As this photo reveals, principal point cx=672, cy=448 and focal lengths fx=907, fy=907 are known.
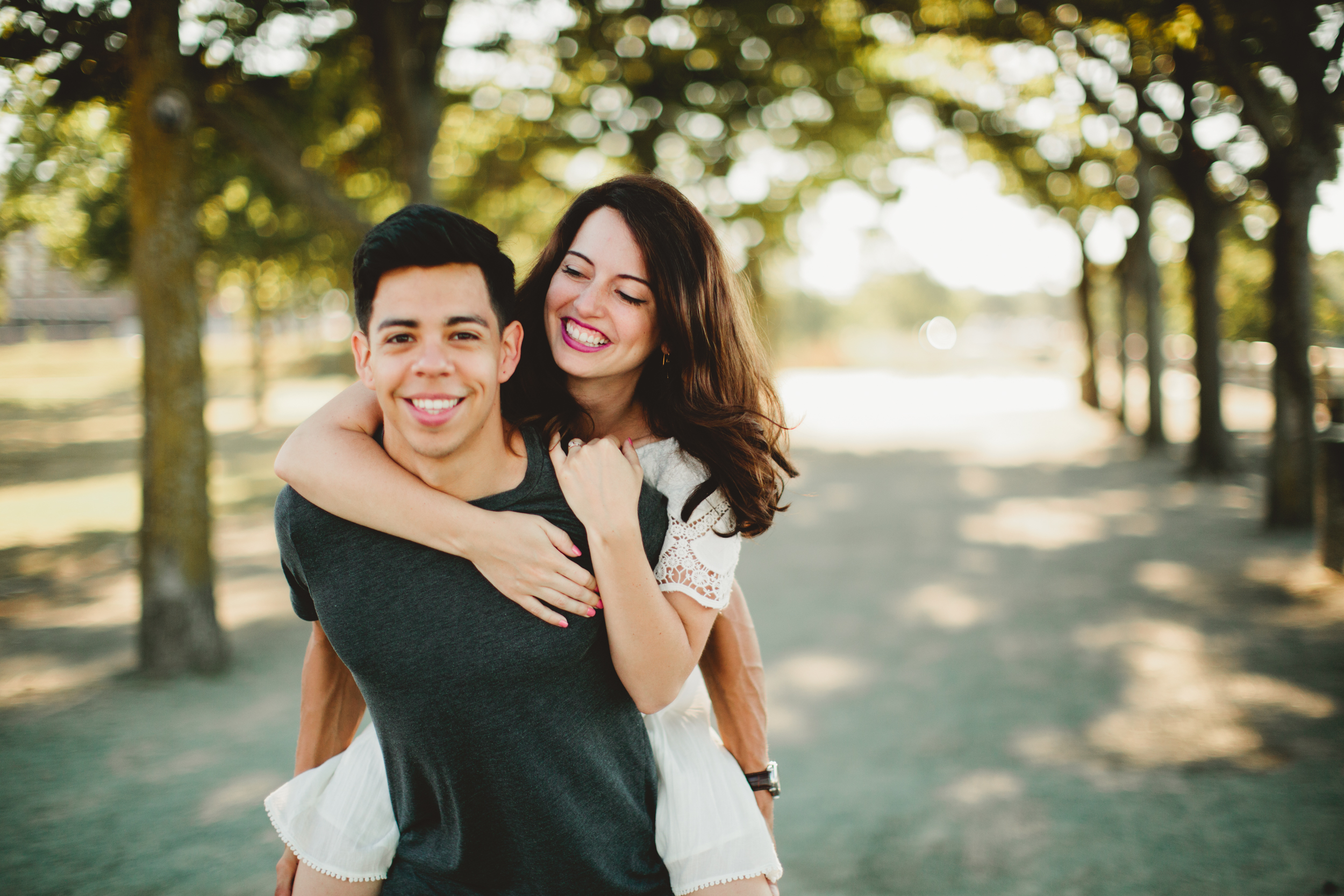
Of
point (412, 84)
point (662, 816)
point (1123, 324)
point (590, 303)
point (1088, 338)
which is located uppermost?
point (412, 84)

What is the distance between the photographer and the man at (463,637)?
6.26 feet

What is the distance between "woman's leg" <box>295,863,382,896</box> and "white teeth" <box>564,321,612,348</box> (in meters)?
A: 1.33

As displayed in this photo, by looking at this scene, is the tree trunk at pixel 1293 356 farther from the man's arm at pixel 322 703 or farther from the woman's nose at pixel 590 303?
the man's arm at pixel 322 703

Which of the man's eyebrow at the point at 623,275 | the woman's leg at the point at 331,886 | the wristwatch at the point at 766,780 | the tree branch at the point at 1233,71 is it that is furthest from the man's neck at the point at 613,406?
the tree branch at the point at 1233,71

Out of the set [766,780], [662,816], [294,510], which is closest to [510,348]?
[294,510]

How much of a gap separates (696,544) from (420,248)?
0.89 meters

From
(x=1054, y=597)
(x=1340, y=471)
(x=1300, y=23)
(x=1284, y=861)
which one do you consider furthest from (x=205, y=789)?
(x=1300, y=23)

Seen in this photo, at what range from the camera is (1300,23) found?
8602 mm

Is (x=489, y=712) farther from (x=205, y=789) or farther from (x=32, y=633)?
(x=32, y=633)

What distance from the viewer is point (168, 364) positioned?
6113 mm

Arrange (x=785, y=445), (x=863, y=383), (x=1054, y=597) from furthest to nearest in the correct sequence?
(x=863, y=383) < (x=1054, y=597) < (x=785, y=445)

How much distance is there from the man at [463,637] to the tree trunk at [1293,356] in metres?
9.69

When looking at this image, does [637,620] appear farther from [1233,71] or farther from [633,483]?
[1233,71]

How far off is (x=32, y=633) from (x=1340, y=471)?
10.1 meters
